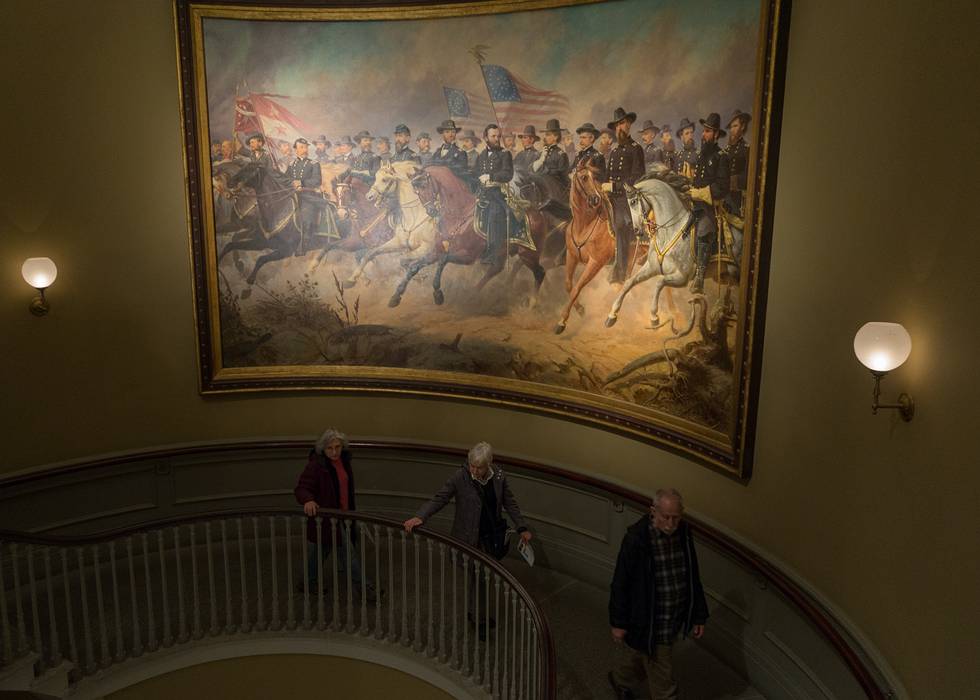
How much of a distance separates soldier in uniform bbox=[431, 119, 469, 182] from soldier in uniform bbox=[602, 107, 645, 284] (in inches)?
54.9

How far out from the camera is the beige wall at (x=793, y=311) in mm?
3307

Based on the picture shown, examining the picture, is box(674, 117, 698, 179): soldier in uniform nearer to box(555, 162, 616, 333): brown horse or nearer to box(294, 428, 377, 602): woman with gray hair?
box(555, 162, 616, 333): brown horse

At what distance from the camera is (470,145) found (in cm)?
664

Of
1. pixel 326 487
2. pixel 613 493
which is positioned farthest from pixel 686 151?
pixel 326 487

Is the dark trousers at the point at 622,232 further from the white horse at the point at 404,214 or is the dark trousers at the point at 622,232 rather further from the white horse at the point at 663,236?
the white horse at the point at 404,214

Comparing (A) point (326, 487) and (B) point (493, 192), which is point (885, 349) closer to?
(B) point (493, 192)

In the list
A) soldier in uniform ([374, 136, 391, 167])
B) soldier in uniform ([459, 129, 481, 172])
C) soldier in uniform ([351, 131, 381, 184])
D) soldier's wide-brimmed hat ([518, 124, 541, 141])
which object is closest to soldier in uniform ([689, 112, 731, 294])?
soldier's wide-brimmed hat ([518, 124, 541, 141])

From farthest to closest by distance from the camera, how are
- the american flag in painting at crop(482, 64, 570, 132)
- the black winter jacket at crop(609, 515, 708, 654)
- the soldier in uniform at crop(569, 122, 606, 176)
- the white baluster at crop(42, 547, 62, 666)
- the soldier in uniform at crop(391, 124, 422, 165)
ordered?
1. the soldier in uniform at crop(391, 124, 422, 165)
2. the american flag in painting at crop(482, 64, 570, 132)
3. the soldier in uniform at crop(569, 122, 606, 176)
4. the white baluster at crop(42, 547, 62, 666)
5. the black winter jacket at crop(609, 515, 708, 654)

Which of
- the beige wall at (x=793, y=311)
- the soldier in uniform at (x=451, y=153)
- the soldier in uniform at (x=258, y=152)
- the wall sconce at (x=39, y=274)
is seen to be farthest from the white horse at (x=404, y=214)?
the wall sconce at (x=39, y=274)

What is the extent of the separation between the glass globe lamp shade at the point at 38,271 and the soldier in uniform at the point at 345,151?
8.39 feet

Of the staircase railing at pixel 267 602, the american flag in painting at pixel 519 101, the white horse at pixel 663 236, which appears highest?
the american flag in painting at pixel 519 101

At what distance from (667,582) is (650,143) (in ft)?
10.2

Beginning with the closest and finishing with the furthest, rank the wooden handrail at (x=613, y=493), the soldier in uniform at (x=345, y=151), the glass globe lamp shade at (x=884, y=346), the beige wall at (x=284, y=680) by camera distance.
Result: the glass globe lamp shade at (x=884, y=346), the wooden handrail at (x=613, y=493), the beige wall at (x=284, y=680), the soldier in uniform at (x=345, y=151)

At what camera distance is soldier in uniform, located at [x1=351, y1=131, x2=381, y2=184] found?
6887 mm
